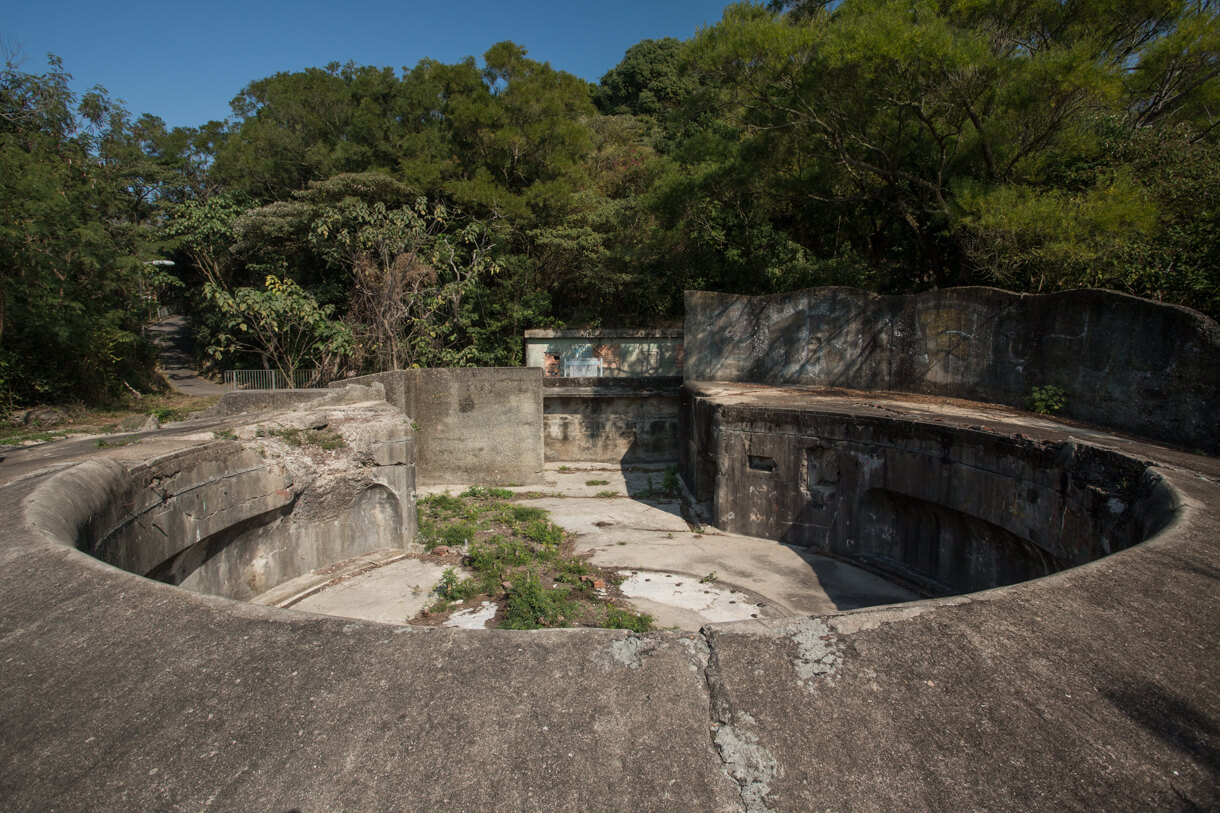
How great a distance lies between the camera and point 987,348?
8.57 metres

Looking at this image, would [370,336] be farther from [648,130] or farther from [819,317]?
[648,130]

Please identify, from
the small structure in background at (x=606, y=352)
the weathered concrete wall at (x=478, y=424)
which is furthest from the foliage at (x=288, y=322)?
the small structure in background at (x=606, y=352)

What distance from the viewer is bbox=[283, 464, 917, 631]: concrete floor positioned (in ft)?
21.3

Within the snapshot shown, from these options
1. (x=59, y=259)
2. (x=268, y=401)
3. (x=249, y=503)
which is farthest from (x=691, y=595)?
(x=59, y=259)

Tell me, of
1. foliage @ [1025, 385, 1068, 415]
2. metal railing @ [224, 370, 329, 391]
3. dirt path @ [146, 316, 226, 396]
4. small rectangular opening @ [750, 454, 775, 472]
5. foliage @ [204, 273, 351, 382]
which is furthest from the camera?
dirt path @ [146, 316, 226, 396]

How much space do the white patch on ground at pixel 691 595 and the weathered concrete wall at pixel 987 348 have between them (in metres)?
4.21

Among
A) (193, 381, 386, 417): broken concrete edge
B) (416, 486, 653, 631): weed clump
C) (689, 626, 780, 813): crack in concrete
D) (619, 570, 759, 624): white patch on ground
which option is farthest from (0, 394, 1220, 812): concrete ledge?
(193, 381, 386, 417): broken concrete edge

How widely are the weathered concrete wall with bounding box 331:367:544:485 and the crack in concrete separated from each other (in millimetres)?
10052

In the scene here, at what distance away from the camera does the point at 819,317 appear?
10719mm

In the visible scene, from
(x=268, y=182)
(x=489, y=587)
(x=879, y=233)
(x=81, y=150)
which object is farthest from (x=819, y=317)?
(x=268, y=182)

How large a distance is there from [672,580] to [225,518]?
4511mm

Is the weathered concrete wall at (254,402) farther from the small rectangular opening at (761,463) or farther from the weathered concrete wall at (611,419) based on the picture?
the small rectangular opening at (761,463)

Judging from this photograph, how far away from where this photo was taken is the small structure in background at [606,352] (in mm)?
16250

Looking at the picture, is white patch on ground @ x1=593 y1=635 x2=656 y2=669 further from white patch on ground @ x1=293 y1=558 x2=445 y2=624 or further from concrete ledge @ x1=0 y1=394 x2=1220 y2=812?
white patch on ground @ x1=293 y1=558 x2=445 y2=624
